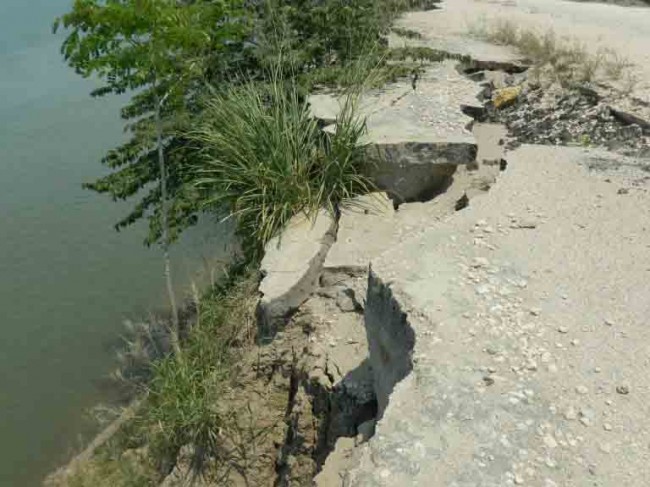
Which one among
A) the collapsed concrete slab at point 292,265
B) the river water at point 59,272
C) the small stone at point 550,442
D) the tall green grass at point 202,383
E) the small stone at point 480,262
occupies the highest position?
the small stone at point 480,262

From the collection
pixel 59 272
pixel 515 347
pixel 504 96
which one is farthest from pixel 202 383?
pixel 504 96

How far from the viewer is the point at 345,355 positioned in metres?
4.92

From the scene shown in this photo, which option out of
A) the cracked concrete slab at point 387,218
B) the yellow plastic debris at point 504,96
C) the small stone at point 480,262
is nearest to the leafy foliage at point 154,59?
the cracked concrete slab at point 387,218

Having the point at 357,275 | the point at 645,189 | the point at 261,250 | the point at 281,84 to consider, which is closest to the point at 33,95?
the point at 281,84

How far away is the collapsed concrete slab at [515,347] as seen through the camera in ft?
9.75

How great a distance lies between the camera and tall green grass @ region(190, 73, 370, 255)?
6137mm

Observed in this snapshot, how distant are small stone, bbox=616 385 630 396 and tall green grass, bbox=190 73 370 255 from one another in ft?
10.7

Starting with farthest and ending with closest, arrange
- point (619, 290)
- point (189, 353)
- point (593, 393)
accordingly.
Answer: point (189, 353) < point (619, 290) < point (593, 393)

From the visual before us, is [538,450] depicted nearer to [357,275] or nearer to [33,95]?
[357,275]

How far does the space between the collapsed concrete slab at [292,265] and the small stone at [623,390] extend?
8.63ft

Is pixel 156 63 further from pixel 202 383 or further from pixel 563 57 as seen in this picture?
pixel 563 57

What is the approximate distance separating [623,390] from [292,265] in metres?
2.84

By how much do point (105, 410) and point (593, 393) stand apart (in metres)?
5.17

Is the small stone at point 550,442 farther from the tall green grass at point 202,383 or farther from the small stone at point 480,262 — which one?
the tall green grass at point 202,383
